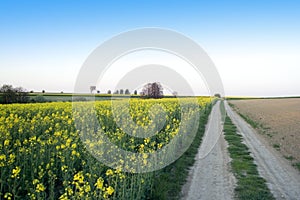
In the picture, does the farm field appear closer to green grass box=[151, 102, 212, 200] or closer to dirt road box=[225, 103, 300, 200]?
green grass box=[151, 102, 212, 200]

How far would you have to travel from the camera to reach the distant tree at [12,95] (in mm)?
36125

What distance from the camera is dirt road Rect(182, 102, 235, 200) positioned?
7761 mm

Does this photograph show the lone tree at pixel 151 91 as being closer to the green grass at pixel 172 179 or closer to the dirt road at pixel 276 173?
the dirt road at pixel 276 173

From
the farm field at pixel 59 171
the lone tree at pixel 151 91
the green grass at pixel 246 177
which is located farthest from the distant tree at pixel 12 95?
the green grass at pixel 246 177

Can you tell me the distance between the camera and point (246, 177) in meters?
9.18

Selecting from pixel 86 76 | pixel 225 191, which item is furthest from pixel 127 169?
pixel 86 76

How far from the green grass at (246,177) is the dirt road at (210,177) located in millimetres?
215

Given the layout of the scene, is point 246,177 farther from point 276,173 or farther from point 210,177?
point 276,173

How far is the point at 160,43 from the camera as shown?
44.6 ft

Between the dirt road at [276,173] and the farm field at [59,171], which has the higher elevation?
the farm field at [59,171]

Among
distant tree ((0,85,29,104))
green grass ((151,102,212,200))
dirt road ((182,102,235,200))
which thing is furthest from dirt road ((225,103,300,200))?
distant tree ((0,85,29,104))

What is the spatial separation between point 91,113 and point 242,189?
973cm

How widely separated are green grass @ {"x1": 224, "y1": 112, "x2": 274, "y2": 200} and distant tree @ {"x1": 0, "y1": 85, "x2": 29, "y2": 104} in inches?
1192

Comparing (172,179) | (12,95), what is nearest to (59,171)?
(172,179)
